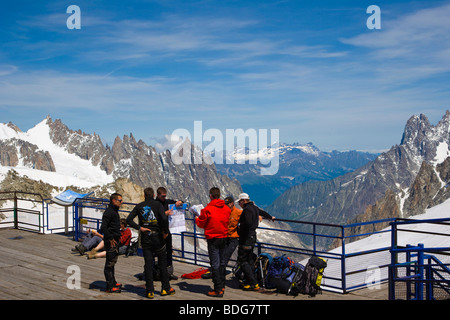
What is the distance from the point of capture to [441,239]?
167 feet

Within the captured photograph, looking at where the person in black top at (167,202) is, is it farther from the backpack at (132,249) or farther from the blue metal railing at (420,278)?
the blue metal railing at (420,278)

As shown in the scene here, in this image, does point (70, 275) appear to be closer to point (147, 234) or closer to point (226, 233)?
point (147, 234)

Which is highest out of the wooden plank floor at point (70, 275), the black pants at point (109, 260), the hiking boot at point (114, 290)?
the black pants at point (109, 260)

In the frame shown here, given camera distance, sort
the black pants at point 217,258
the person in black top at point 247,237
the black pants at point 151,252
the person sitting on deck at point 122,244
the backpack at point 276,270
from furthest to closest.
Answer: the person sitting on deck at point 122,244
the backpack at point 276,270
the person in black top at point 247,237
the black pants at point 217,258
the black pants at point 151,252

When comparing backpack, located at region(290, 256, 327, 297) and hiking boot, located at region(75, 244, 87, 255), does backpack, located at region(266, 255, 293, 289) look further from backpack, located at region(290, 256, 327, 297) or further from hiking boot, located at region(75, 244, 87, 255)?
hiking boot, located at region(75, 244, 87, 255)

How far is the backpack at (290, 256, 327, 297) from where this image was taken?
1096cm

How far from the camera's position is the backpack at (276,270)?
11273 mm

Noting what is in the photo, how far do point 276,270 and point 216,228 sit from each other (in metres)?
2.06

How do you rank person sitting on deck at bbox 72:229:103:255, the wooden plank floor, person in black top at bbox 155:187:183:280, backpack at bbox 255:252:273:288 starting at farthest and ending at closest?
person sitting on deck at bbox 72:229:103:255 < backpack at bbox 255:252:273:288 < person in black top at bbox 155:187:183:280 < the wooden plank floor

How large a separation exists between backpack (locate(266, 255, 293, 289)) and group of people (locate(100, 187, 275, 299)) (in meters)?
0.40

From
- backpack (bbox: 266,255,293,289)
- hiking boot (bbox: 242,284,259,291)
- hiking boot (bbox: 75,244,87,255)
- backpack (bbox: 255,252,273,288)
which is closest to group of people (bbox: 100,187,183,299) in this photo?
hiking boot (bbox: 242,284,259,291)

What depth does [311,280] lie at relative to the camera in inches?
433

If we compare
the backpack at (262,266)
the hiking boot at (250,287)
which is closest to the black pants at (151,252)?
the hiking boot at (250,287)
